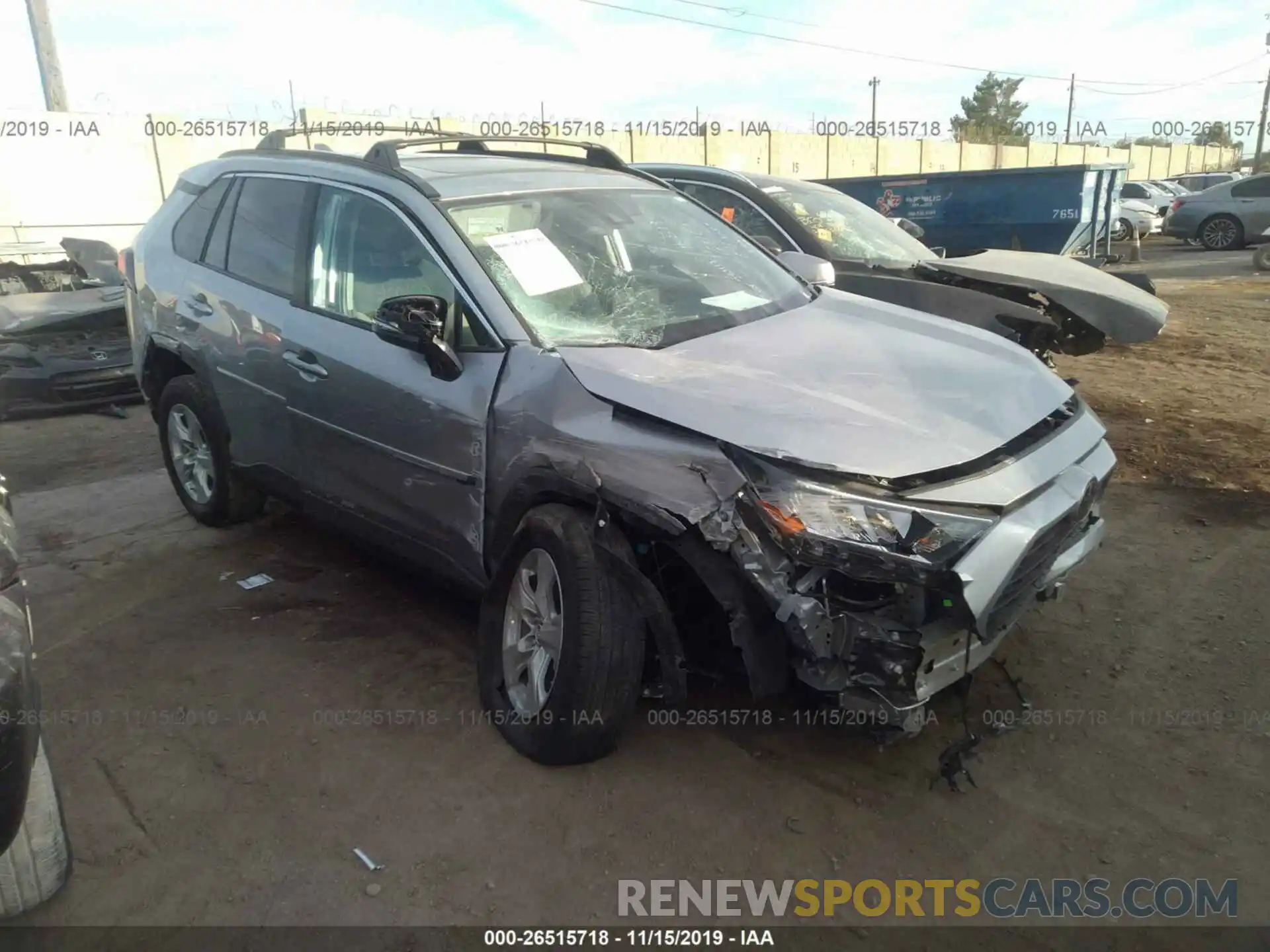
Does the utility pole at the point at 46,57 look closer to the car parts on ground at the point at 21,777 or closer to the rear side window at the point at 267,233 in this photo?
the rear side window at the point at 267,233

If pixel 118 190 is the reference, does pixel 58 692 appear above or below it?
below

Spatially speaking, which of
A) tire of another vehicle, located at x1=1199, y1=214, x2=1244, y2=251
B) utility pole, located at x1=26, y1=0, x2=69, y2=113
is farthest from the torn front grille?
tire of another vehicle, located at x1=1199, y1=214, x2=1244, y2=251

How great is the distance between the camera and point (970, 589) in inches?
97.3

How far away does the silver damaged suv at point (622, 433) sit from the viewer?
8.35 feet

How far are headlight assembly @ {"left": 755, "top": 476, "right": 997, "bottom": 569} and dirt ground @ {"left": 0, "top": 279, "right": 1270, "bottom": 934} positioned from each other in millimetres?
A: 894

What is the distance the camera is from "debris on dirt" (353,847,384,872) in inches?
104

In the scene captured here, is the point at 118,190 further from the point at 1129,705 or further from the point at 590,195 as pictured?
the point at 1129,705

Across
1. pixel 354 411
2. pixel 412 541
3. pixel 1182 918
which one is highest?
pixel 354 411

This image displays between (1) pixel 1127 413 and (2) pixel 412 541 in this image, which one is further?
(1) pixel 1127 413

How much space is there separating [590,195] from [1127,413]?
15.5 feet

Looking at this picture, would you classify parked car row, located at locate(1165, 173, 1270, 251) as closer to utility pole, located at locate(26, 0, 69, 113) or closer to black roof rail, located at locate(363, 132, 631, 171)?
black roof rail, located at locate(363, 132, 631, 171)

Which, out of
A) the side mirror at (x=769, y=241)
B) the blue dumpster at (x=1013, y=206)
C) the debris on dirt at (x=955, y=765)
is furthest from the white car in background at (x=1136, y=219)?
the debris on dirt at (x=955, y=765)

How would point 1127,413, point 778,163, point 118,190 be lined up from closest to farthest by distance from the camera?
point 1127,413
point 118,190
point 778,163

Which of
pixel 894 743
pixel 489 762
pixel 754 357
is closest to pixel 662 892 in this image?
pixel 489 762
